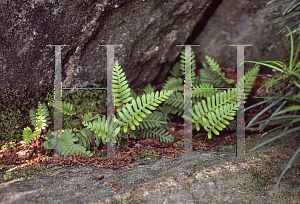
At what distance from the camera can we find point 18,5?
8.08 feet

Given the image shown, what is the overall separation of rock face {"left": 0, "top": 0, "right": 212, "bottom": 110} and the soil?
43.9 inches

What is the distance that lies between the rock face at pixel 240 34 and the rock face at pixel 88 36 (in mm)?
510

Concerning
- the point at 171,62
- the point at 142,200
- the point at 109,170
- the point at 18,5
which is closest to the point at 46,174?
the point at 109,170

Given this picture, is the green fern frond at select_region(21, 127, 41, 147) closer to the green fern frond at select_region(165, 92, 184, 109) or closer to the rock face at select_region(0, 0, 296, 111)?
the rock face at select_region(0, 0, 296, 111)

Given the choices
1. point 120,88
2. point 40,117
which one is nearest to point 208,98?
point 120,88

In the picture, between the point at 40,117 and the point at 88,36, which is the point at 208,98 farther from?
the point at 40,117

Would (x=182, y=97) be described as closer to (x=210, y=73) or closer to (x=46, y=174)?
(x=210, y=73)

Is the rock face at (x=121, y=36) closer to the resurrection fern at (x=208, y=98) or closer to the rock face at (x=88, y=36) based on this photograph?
the rock face at (x=88, y=36)

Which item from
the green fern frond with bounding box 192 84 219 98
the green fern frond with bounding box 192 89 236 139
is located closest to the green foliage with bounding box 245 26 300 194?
the green fern frond with bounding box 192 89 236 139

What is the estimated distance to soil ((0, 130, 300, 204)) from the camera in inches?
67.3

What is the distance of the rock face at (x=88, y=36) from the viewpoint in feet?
8.38

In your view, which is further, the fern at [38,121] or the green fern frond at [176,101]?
the green fern frond at [176,101]

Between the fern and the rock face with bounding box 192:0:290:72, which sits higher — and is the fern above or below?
below

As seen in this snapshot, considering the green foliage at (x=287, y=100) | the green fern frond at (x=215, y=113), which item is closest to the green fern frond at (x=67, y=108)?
the green fern frond at (x=215, y=113)
